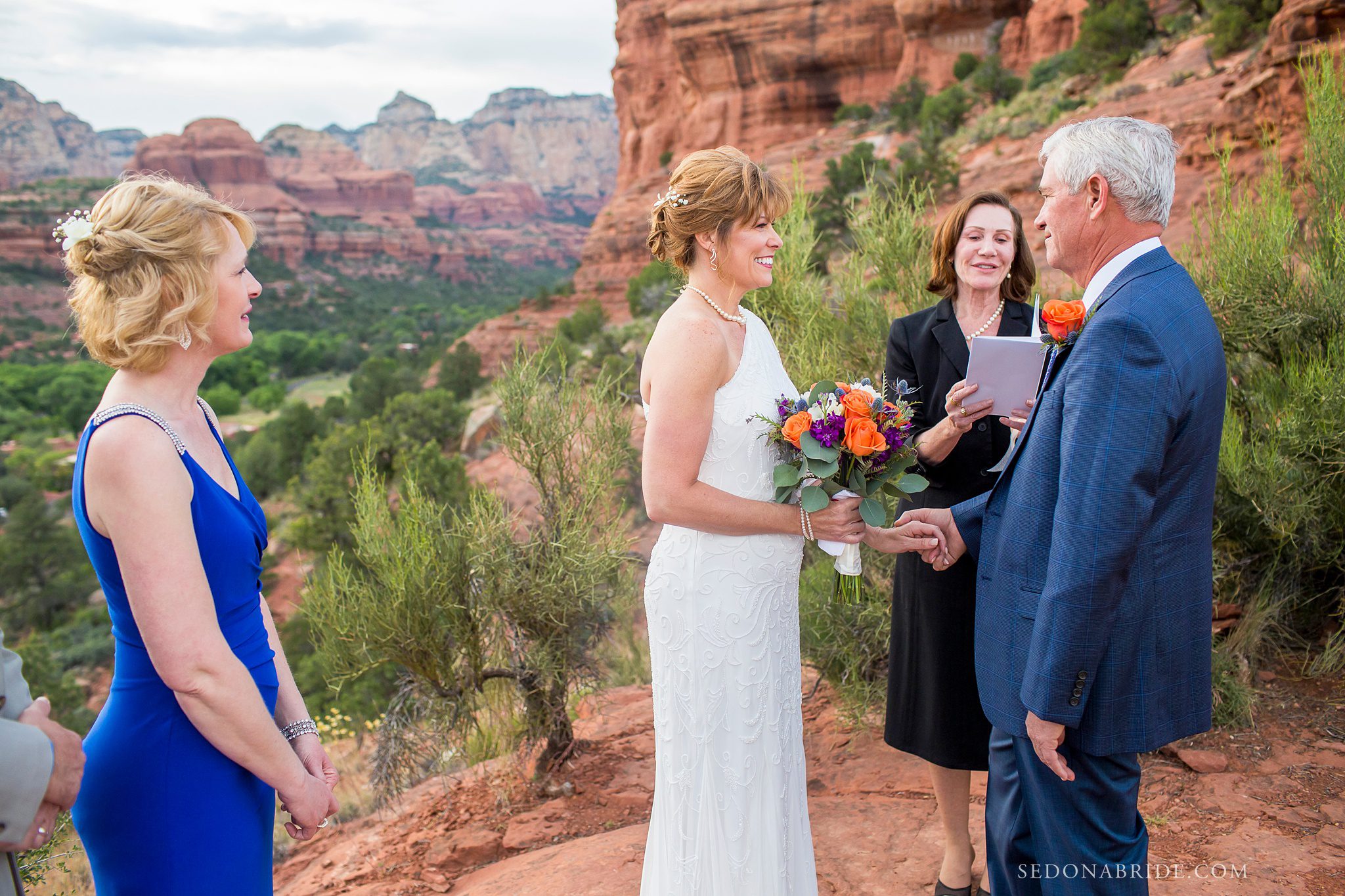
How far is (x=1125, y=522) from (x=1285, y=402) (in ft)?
10.8

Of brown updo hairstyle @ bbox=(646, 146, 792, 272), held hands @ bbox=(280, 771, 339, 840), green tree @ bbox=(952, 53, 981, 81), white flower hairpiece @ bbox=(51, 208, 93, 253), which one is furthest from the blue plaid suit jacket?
green tree @ bbox=(952, 53, 981, 81)

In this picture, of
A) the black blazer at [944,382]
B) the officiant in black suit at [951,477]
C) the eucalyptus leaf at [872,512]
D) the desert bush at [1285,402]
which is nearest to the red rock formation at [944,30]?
the desert bush at [1285,402]

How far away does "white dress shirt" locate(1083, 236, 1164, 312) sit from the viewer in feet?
6.59

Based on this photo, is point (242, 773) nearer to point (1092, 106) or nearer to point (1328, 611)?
point (1328, 611)

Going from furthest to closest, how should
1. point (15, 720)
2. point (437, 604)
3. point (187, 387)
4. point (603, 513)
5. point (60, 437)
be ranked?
1. point (60, 437)
2. point (603, 513)
3. point (437, 604)
4. point (187, 387)
5. point (15, 720)

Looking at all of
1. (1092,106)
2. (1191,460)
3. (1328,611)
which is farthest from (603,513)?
(1092,106)

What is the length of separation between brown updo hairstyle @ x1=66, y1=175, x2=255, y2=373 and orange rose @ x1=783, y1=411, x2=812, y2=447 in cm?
139

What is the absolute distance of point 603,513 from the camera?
16.4ft

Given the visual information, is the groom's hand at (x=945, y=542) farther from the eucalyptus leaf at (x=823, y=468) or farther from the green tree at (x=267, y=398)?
→ the green tree at (x=267, y=398)

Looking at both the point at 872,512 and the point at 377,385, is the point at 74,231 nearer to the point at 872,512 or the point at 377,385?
the point at 872,512

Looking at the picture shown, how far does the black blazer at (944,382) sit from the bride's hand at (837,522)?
587 millimetres

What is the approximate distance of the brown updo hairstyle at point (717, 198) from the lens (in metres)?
2.37

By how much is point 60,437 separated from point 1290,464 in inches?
1690

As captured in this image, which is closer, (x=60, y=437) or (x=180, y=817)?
(x=180, y=817)
